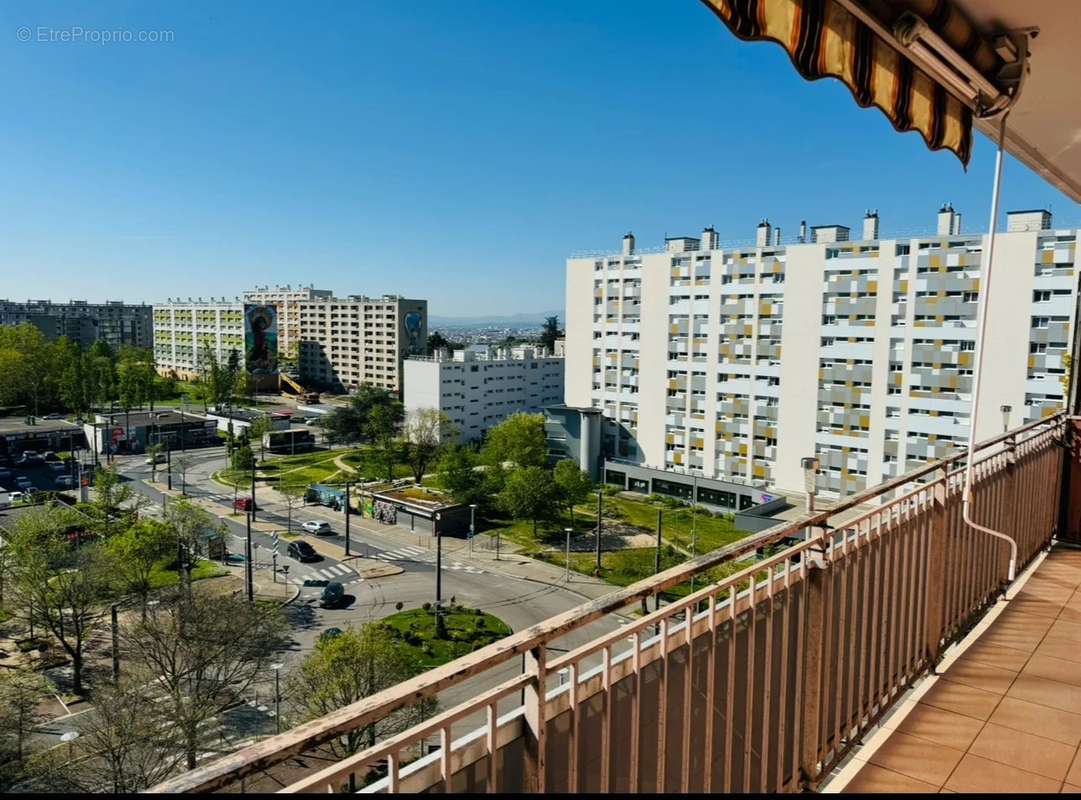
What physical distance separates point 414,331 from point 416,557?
39.1 metres

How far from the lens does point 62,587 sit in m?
18.0

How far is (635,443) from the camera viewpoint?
35.9 metres

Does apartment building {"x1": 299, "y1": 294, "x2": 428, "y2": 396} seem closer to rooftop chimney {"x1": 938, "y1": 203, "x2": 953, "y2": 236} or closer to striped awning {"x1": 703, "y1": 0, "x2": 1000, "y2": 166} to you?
rooftop chimney {"x1": 938, "y1": 203, "x2": 953, "y2": 236}

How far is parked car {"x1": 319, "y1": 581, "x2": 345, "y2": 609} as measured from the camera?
68.9 ft

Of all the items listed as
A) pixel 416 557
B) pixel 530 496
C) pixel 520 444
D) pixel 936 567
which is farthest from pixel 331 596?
pixel 936 567

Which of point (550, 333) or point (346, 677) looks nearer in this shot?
point (346, 677)

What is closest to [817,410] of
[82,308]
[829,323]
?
[829,323]

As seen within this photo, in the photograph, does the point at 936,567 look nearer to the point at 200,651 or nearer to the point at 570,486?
the point at 200,651

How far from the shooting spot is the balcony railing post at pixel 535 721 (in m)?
1.30

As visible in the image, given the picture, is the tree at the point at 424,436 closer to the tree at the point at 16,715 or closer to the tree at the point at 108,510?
the tree at the point at 108,510

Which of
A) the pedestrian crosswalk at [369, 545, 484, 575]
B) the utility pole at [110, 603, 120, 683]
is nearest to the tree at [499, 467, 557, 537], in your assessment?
the pedestrian crosswalk at [369, 545, 484, 575]

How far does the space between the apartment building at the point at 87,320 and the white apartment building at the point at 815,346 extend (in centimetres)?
7135

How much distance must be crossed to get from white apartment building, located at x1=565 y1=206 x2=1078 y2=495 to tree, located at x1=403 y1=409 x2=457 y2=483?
300 inches

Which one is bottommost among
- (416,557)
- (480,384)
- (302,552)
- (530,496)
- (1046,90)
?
(416,557)
